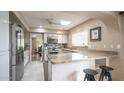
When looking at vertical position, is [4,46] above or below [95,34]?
below

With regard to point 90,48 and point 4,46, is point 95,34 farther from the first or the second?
point 4,46

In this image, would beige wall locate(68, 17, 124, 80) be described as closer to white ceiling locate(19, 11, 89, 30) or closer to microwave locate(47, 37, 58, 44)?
white ceiling locate(19, 11, 89, 30)

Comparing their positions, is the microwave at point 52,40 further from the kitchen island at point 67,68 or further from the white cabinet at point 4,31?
the white cabinet at point 4,31

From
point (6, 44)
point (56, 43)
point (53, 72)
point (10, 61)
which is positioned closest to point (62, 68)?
point (53, 72)

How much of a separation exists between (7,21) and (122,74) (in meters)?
2.68

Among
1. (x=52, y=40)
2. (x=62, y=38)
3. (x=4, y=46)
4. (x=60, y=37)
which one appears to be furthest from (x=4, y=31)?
(x=62, y=38)

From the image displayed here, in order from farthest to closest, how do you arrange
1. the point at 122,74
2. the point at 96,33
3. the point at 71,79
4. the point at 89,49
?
the point at 89,49 → the point at 96,33 → the point at 122,74 → the point at 71,79

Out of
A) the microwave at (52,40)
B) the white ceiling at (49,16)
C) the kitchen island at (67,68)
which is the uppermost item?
the white ceiling at (49,16)

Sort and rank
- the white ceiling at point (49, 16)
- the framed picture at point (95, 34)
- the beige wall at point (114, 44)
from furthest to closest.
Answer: the framed picture at point (95, 34) → the white ceiling at point (49, 16) → the beige wall at point (114, 44)

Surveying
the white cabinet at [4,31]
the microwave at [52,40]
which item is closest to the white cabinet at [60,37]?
the microwave at [52,40]

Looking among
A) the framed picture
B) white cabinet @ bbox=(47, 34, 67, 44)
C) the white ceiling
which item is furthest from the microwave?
the framed picture

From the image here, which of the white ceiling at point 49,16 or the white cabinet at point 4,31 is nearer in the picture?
the white cabinet at point 4,31

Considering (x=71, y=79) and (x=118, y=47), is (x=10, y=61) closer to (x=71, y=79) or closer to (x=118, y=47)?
(x=71, y=79)
